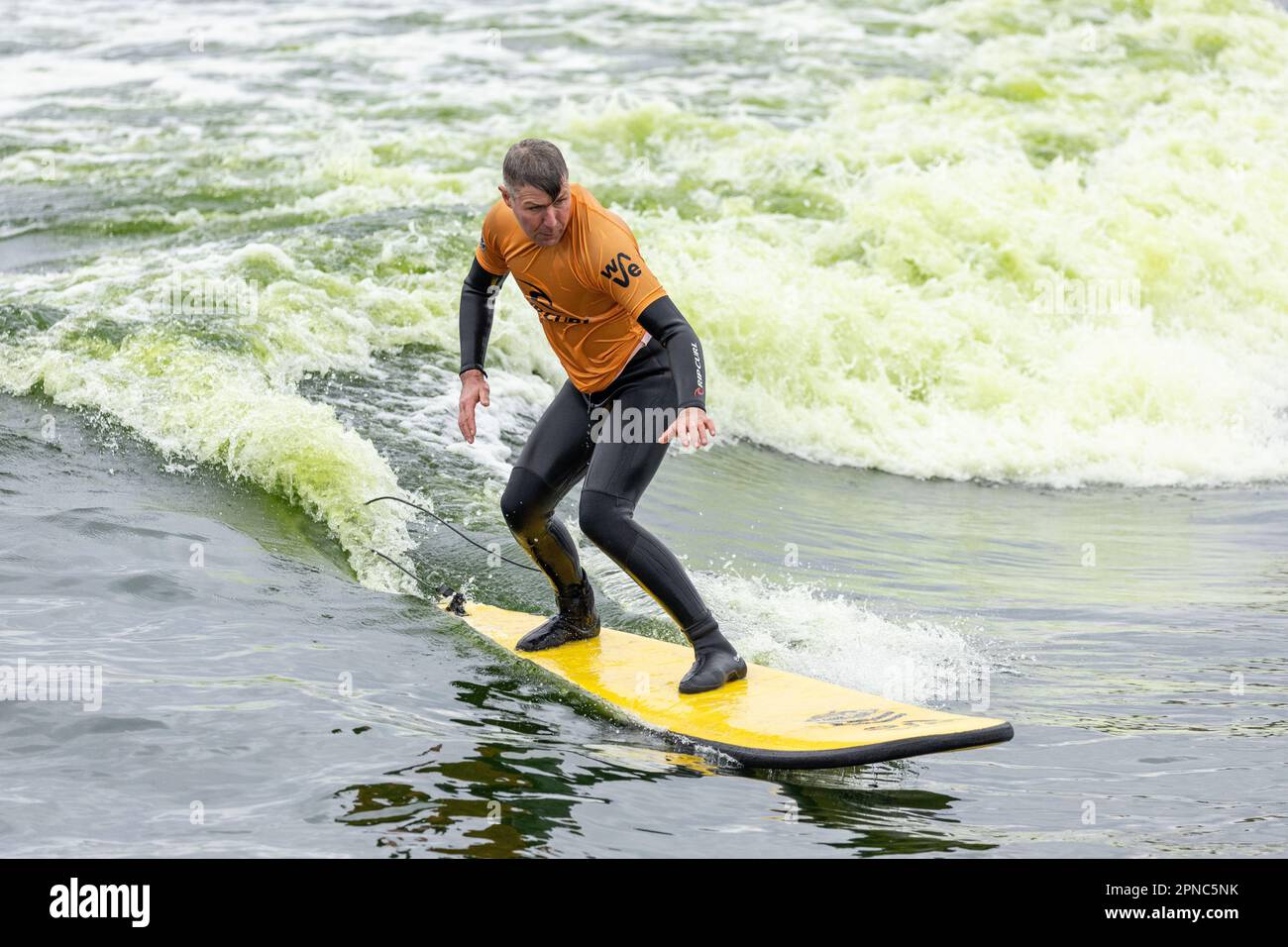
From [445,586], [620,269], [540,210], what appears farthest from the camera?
[445,586]

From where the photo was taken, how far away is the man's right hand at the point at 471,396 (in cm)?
566

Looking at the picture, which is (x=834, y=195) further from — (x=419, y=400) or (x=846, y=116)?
(x=419, y=400)

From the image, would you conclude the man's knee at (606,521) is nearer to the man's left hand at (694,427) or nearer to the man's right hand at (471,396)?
the man's left hand at (694,427)

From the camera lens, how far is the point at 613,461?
532 cm

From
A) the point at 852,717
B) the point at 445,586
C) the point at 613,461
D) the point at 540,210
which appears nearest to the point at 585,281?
the point at 540,210

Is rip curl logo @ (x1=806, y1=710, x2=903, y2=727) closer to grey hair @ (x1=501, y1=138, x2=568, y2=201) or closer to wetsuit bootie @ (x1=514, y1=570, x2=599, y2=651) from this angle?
wetsuit bootie @ (x1=514, y1=570, x2=599, y2=651)

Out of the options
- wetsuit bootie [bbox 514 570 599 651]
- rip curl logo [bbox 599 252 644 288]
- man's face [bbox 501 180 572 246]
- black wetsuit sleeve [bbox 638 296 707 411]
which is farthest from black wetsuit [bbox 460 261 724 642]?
man's face [bbox 501 180 572 246]

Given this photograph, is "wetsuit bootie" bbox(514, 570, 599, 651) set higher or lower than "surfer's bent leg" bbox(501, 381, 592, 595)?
lower

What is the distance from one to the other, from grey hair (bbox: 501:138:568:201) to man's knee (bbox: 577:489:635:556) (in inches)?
45.2

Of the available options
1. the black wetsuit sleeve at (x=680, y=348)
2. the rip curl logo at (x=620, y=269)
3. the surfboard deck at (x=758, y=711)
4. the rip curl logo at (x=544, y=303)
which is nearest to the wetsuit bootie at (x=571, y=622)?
the surfboard deck at (x=758, y=711)

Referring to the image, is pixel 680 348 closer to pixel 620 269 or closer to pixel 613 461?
pixel 620 269

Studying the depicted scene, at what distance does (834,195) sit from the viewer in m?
14.2

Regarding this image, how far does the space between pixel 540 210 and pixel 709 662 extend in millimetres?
1899

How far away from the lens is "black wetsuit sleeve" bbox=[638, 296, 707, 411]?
4883 mm
